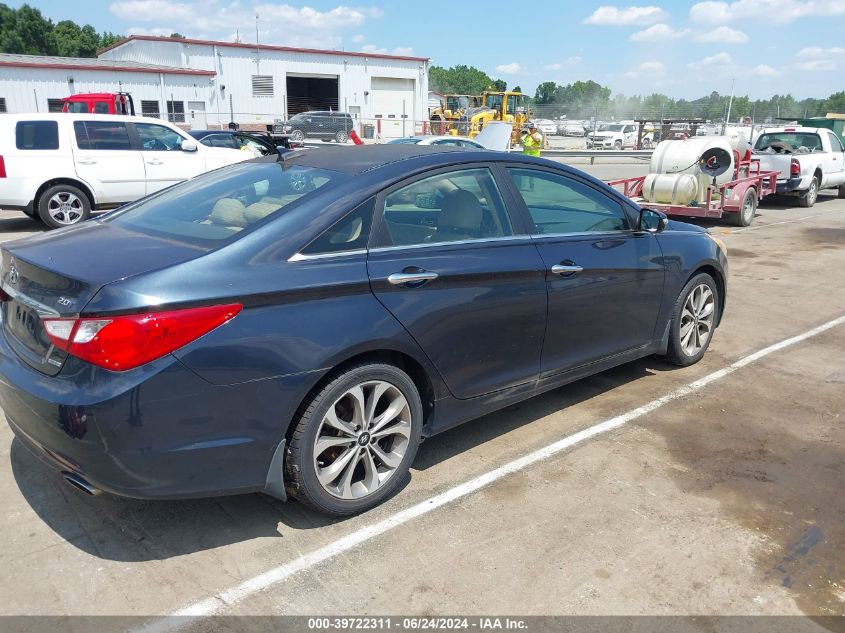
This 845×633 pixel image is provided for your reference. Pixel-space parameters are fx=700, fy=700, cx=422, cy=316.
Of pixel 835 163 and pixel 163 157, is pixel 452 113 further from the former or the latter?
pixel 163 157

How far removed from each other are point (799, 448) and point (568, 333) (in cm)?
152

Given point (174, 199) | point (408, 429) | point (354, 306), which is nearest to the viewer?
point (354, 306)

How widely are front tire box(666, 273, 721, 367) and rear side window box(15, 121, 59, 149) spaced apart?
9.71 meters

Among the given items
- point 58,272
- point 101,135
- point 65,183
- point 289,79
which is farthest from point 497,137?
point 289,79

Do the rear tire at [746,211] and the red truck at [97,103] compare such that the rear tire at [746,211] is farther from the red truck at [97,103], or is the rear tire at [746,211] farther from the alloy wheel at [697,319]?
the red truck at [97,103]

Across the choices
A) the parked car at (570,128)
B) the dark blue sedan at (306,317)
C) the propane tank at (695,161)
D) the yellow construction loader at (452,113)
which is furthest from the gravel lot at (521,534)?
the parked car at (570,128)

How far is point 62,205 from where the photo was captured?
10883 millimetres

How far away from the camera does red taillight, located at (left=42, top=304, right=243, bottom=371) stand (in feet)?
8.39

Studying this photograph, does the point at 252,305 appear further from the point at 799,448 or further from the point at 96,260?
the point at 799,448

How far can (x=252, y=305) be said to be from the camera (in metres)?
2.77

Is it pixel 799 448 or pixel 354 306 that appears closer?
pixel 354 306

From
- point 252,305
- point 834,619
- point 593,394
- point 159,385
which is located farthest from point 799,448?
point 159,385

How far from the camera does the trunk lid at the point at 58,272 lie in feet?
8.87

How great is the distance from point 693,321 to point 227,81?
140 feet
